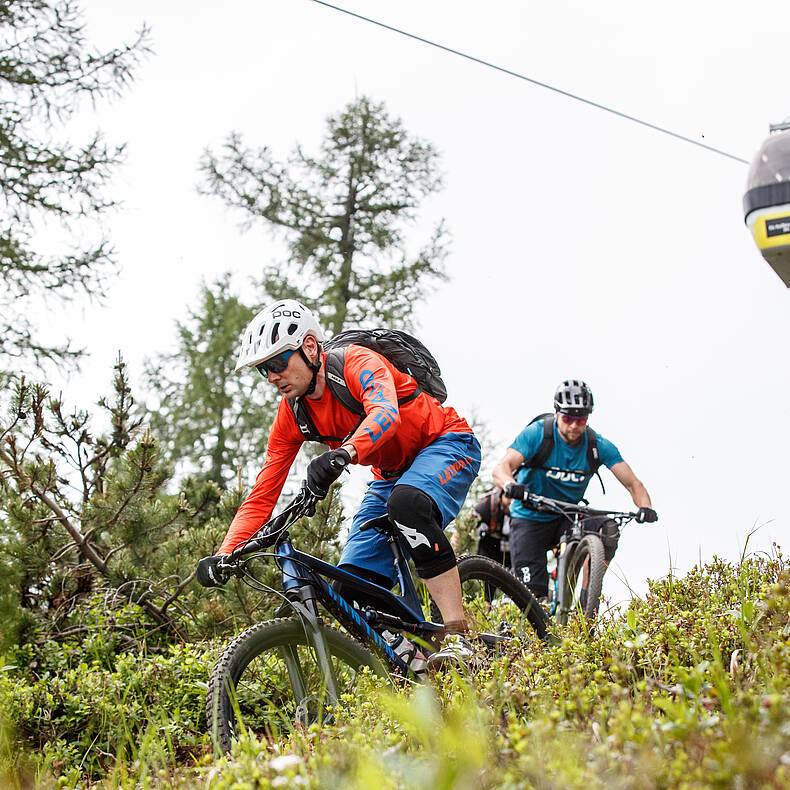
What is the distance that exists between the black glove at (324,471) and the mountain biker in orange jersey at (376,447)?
0.51 feet

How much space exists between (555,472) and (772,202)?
14.5 feet

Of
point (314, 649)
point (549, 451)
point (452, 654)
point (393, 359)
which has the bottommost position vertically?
point (452, 654)

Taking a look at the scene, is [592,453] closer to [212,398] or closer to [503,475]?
[503,475]

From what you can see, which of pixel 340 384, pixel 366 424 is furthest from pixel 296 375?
pixel 366 424

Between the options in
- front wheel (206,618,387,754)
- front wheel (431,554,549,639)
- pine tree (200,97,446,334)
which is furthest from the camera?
pine tree (200,97,446,334)

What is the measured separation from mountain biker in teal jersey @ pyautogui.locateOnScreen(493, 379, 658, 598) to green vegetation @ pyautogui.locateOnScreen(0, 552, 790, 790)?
2932mm

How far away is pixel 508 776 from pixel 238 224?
18.9 meters

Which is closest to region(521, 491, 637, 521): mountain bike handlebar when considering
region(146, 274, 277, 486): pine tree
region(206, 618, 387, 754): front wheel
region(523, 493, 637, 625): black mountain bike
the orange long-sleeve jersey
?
region(523, 493, 637, 625): black mountain bike

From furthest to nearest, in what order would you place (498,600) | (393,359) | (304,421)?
1. (498,600)
2. (393,359)
3. (304,421)

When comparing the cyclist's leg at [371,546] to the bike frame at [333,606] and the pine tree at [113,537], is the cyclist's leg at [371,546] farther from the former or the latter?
the pine tree at [113,537]

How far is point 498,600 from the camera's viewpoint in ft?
20.2

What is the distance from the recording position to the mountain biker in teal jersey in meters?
7.50

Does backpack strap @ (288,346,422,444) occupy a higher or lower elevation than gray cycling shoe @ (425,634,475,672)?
higher

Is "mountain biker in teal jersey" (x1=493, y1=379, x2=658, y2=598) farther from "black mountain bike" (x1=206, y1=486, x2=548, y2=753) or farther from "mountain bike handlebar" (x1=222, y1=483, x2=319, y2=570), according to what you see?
"mountain bike handlebar" (x1=222, y1=483, x2=319, y2=570)
